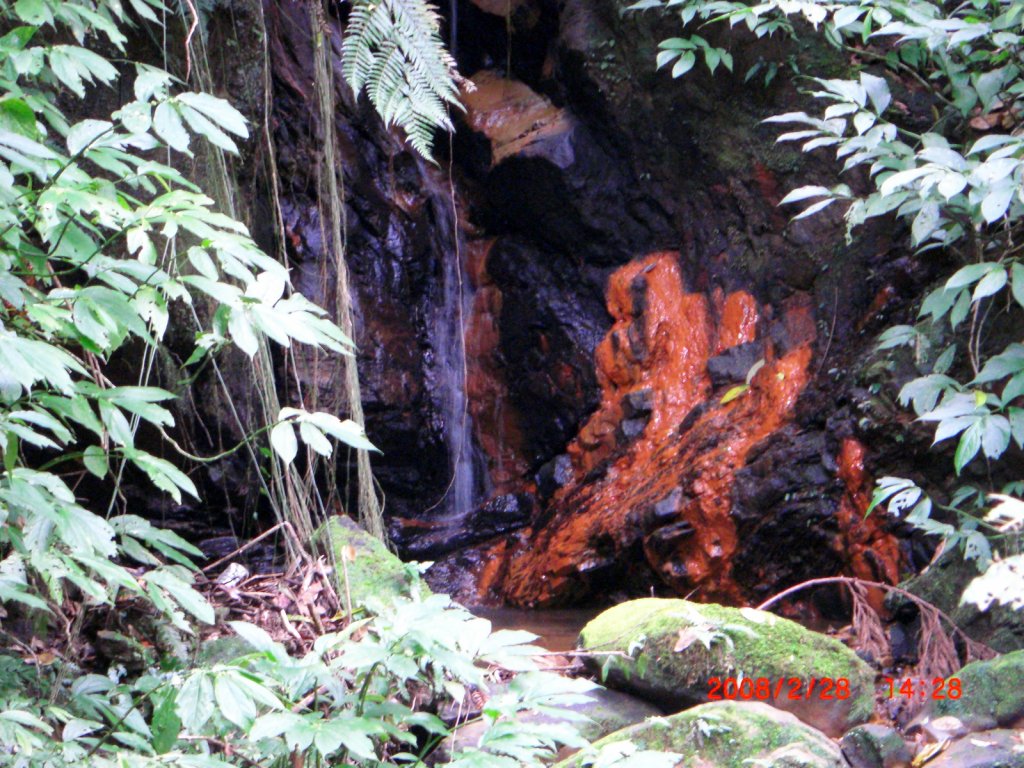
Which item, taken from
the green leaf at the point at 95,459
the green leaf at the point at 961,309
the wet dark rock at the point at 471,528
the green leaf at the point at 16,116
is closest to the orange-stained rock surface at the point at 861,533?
the green leaf at the point at 961,309

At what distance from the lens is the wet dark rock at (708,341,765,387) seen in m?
5.25

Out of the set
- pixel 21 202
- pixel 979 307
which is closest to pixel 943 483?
pixel 979 307

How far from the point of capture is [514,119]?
669 cm

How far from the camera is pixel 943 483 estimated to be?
145 inches

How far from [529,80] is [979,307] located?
14.7 feet

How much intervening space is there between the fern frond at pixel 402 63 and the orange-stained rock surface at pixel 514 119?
339cm

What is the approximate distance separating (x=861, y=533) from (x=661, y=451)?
59.9 inches

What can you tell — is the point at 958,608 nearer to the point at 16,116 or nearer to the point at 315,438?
the point at 315,438

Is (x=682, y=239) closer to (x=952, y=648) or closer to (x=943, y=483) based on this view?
(x=943, y=483)

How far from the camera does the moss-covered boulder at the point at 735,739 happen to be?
2.22 metres

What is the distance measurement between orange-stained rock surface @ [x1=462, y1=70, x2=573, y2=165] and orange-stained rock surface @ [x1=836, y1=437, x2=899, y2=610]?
3086 millimetres

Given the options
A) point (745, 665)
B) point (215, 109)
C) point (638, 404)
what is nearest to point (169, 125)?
point (215, 109)

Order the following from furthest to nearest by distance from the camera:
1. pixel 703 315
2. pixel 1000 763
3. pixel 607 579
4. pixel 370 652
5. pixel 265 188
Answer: pixel 703 315
pixel 607 579
pixel 265 188
pixel 1000 763
pixel 370 652
